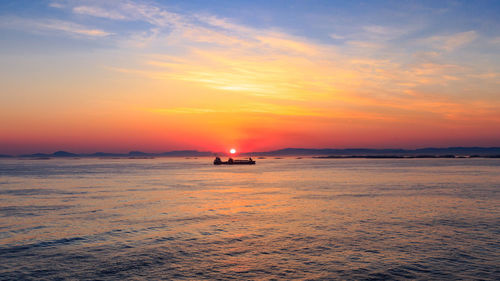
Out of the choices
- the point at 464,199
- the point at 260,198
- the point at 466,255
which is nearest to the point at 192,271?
the point at 466,255

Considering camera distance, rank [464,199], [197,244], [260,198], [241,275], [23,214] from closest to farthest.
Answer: [241,275]
[197,244]
[23,214]
[464,199]
[260,198]

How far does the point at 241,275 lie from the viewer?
1473cm

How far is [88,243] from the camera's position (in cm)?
1991

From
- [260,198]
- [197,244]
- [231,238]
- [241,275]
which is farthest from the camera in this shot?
[260,198]

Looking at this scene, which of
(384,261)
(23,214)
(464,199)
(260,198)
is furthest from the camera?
(260,198)

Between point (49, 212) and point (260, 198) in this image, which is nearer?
point (49, 212)

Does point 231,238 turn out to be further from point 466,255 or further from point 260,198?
point 260,198

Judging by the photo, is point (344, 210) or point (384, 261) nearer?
point (384, 261)

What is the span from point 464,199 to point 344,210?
14.7 m

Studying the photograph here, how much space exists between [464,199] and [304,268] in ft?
93.3

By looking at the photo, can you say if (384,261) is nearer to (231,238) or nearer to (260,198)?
(231,238)

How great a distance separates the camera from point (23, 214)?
95.8 feet

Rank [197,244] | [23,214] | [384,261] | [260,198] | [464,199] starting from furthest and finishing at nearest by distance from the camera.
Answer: [260,198], [464,199], [23,214], [197,244], [384,261]

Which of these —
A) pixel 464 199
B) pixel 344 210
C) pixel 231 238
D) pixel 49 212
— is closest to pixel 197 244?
pixel 231 238
